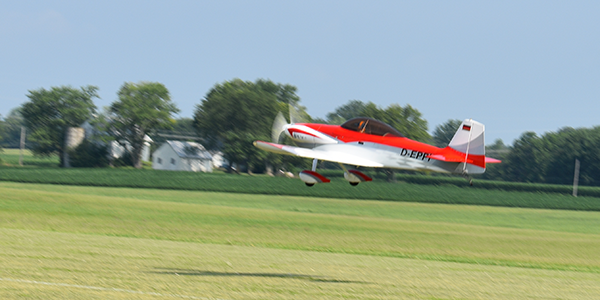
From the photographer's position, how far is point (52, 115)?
14638 centimetres

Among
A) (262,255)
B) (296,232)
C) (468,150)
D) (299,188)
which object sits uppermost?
(468,150)

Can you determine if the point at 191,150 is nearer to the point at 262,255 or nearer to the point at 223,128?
the point at 223,128

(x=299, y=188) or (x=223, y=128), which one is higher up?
(x=223, y=128)

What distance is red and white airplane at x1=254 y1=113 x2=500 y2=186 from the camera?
1203cm

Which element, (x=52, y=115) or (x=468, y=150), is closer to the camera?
(x=468, y=150)

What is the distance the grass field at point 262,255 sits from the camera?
21016 mm

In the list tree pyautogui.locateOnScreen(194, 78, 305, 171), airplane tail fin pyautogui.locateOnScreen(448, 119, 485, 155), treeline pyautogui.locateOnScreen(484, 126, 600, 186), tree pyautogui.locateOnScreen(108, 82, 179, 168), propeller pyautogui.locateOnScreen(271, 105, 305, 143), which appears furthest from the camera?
tree pyautogui.locateOnScreen(108, 82, 179, 168)

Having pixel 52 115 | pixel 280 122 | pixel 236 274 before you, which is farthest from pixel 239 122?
pixel 280 122

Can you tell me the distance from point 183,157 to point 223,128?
82.8 ft

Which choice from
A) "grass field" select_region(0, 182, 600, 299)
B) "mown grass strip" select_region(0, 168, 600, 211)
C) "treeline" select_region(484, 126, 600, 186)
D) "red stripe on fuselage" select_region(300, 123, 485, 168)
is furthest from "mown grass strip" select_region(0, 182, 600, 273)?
"treeline" select_region(484, 126, 600, 186)

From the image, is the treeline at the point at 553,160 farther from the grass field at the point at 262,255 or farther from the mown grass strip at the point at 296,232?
the mown grass strip at the point at 296,232

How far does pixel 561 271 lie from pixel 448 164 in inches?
972

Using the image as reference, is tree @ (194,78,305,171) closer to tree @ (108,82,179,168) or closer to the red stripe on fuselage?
tree @ (108,82,179,168)

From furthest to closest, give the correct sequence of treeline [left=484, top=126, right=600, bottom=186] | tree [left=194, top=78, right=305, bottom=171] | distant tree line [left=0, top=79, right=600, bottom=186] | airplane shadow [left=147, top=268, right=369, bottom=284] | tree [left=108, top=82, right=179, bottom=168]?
tree [left=108, top=82, right=179, bottom=168] < treeline [left=484, top=126, right=600, bottom=186] < distant tree line [left=0, top=79, right=600, bottom=186] < tree [left=194, top=78, right=305, bottom=171] < airplane shadow [left=147, top=268, right=369, bottom=284]
